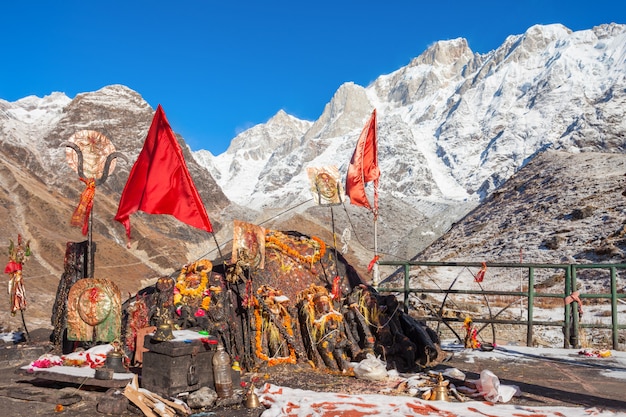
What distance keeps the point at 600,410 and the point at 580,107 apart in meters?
137

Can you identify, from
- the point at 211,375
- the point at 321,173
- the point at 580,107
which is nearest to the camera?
the point at 211,375

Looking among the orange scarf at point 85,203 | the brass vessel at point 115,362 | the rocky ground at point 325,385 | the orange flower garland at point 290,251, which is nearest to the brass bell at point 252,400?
the rocky ground at point 325,385

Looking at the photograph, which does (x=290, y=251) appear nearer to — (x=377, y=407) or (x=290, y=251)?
(x=290, y=251)

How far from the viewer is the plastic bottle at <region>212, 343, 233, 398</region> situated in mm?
6445

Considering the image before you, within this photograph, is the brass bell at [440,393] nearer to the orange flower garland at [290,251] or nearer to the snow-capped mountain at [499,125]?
the orange flower garland at [290,251]

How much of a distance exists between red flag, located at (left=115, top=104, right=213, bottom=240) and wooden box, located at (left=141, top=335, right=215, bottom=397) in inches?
75.2

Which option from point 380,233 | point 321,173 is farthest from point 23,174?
point 321,173

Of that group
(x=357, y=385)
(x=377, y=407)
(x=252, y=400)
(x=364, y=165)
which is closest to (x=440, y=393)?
(x=377, y=407)

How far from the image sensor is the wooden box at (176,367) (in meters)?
6.34

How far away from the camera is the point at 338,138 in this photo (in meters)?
189

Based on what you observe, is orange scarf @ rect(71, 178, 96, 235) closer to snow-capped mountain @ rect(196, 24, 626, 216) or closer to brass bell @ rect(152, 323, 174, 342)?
brass bell @ rect(152, 323, 174, 342)

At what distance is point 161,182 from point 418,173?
125332 mm

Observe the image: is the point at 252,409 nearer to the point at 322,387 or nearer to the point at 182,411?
the point at 182,411

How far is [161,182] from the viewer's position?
7840 mm
